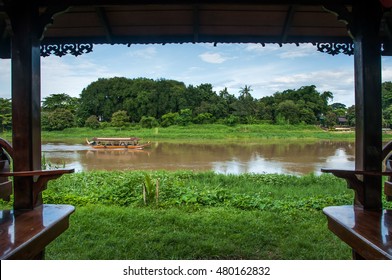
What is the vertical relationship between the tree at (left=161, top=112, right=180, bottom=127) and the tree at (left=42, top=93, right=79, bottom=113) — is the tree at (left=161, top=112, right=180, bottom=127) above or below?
below

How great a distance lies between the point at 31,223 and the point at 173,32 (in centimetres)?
206

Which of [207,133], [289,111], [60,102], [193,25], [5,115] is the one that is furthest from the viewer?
[289,111]

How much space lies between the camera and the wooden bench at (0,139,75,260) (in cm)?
142

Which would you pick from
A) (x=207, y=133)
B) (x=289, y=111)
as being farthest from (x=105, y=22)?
(x=289, y=111)

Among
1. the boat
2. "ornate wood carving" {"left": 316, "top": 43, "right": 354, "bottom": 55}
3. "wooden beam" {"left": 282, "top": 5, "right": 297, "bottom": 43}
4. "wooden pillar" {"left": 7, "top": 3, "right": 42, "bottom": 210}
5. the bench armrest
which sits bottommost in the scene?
the boat

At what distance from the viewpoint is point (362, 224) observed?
1714mm

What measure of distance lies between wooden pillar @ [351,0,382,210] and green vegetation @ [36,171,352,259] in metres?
0.94

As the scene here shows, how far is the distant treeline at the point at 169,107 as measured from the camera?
27906mm

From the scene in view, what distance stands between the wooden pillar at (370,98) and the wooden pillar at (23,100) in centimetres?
216

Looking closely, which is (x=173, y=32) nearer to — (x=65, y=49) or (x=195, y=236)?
(x=65, y=49)

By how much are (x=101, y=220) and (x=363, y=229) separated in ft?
9.16

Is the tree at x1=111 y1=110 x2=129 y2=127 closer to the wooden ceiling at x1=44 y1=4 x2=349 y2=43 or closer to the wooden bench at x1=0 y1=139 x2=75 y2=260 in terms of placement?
the wooden ceiling at x1=44 y1=4 x2=349 y2=43

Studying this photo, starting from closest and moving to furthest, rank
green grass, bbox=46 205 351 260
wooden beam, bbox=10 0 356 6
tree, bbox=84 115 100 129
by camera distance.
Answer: wooden beam, bbox=10 0 356 6
green grass, bbox=46 205 351 260
tree, bbox=84 115 100 129

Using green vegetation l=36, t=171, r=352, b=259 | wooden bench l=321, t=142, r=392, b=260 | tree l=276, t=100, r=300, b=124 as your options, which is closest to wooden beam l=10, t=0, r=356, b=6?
wooden bench l=321, t=142, r=392, b=260
